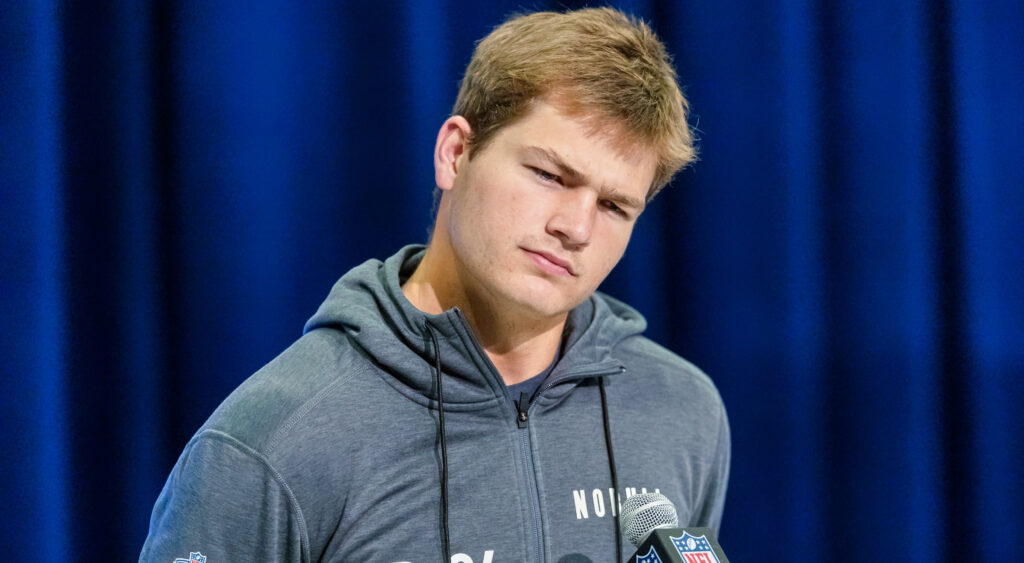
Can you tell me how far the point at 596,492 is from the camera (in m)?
1.21

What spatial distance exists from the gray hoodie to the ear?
16 cm

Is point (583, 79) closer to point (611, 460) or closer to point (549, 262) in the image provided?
point (549, 262)

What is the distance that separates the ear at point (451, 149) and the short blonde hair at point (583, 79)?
0.02m

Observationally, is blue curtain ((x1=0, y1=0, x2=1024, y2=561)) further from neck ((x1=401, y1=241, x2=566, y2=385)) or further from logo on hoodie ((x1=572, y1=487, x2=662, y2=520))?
logo on hoodie ((x1=572, y1=487, x2=662, y2=520))

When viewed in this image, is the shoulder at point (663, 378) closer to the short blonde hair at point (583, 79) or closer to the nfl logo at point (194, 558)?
the short blonde hair at point (583, 79)

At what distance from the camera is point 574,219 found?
1.13 meters

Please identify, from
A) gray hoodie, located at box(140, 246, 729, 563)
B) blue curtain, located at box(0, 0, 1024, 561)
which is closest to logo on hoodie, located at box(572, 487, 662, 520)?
gray hoodie, located at box(140, 246, 729, 563)

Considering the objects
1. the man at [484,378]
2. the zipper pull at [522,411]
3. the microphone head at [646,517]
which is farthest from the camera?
the zipper pull at [522,411]

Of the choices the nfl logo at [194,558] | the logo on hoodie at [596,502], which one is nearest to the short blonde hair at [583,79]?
the logo on hoodie at [596,502]

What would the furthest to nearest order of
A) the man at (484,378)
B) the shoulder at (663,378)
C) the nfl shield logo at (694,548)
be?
1. the shoulder at (663,378)
2. the man at (484,378)
3. the nfl shield logo at (694,548)

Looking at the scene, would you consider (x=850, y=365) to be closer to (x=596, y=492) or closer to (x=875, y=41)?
(x=875, y=41)

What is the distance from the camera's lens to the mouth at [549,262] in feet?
3.70

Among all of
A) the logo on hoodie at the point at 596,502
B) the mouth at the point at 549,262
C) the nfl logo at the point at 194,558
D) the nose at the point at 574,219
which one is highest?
the nose at the point at 574,219

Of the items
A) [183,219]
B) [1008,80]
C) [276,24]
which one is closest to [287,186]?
[183,219]
